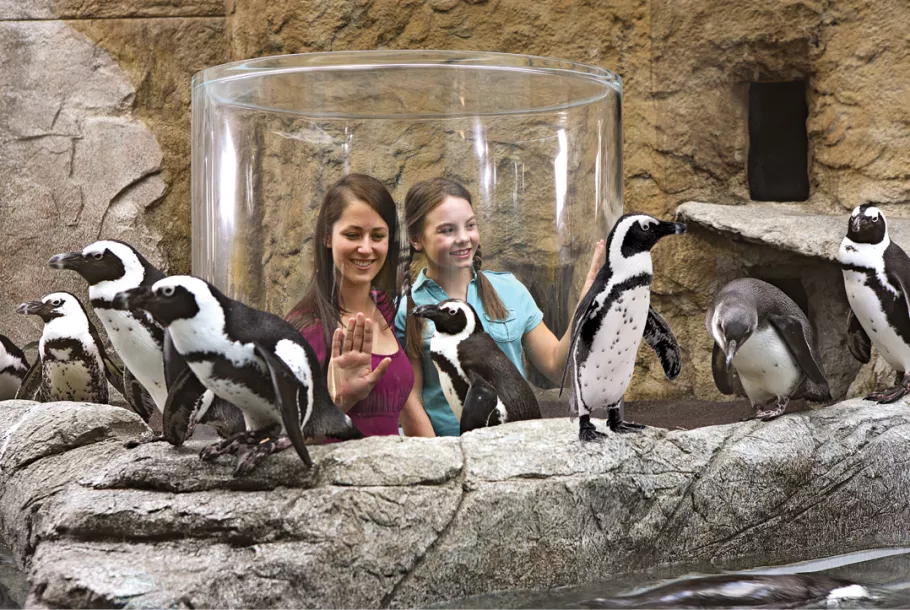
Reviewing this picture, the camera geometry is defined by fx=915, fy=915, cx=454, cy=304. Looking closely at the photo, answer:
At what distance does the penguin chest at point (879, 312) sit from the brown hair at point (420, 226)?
831 mm

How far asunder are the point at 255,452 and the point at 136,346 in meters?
0.35

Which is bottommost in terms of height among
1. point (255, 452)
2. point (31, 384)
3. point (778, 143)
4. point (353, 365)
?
point (31, 384)

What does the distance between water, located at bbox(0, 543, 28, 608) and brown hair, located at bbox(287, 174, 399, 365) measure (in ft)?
2.07

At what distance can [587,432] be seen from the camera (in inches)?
63.1

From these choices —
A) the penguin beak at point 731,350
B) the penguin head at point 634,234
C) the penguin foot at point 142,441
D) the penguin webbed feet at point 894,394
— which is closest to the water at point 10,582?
the penguin foot at point 142,441

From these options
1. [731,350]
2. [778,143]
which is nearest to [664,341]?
[731,350]

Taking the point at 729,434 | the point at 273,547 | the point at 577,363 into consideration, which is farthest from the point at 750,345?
the point at 273,547

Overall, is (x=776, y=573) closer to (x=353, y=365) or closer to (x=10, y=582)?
(x=353, y=365)

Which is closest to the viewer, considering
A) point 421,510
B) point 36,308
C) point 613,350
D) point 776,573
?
point 421,510

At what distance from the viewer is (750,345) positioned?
6.11 ft

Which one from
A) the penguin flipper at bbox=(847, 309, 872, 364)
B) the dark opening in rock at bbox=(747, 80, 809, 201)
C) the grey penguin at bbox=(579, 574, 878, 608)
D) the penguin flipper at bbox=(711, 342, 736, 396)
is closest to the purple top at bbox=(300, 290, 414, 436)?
the grey penguin at bbox=(579, 574, 878, 608)

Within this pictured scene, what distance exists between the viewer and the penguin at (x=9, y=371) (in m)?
2.46

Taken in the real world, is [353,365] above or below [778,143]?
below

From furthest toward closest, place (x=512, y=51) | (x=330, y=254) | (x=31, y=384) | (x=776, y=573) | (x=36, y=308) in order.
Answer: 1. (x=512, y=51)
2. (x=31, y=384)
3. (x=36, y=308)
4. (x=330, y=254)
5. (x=776, y=573)
